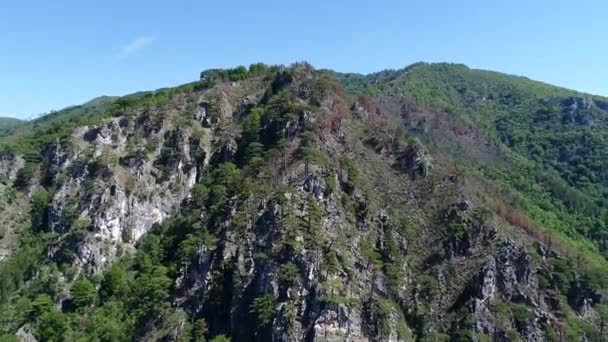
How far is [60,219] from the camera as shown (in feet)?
465

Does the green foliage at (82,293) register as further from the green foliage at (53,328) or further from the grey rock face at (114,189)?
the grey rock face at (114,189)

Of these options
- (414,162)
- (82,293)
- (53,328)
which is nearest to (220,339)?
(53,328)

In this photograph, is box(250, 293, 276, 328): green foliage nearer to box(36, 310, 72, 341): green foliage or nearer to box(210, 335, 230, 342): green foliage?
box(210, 335, 230, 342): green foliage

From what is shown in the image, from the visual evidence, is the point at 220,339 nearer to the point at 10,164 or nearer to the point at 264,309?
the point at 264,309

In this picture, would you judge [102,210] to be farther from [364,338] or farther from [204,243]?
[364,338]

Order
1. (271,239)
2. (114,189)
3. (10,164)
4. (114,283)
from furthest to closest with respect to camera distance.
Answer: (10,164), (114,189), (114,283), (271,239)

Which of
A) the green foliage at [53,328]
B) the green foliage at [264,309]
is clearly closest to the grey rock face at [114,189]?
the green foliage at [53,328]

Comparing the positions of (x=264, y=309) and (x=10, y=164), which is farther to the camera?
(x=10, y=164)

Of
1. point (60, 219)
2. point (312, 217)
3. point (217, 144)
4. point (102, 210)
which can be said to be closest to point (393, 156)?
point (312, 217)

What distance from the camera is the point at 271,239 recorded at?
113 m

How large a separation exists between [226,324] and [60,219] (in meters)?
61.5

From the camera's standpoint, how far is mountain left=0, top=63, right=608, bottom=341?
109 m

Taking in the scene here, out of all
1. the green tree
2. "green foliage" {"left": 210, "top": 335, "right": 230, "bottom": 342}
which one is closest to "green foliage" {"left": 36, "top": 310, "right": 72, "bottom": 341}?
the green tree

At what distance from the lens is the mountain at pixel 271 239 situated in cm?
10931
